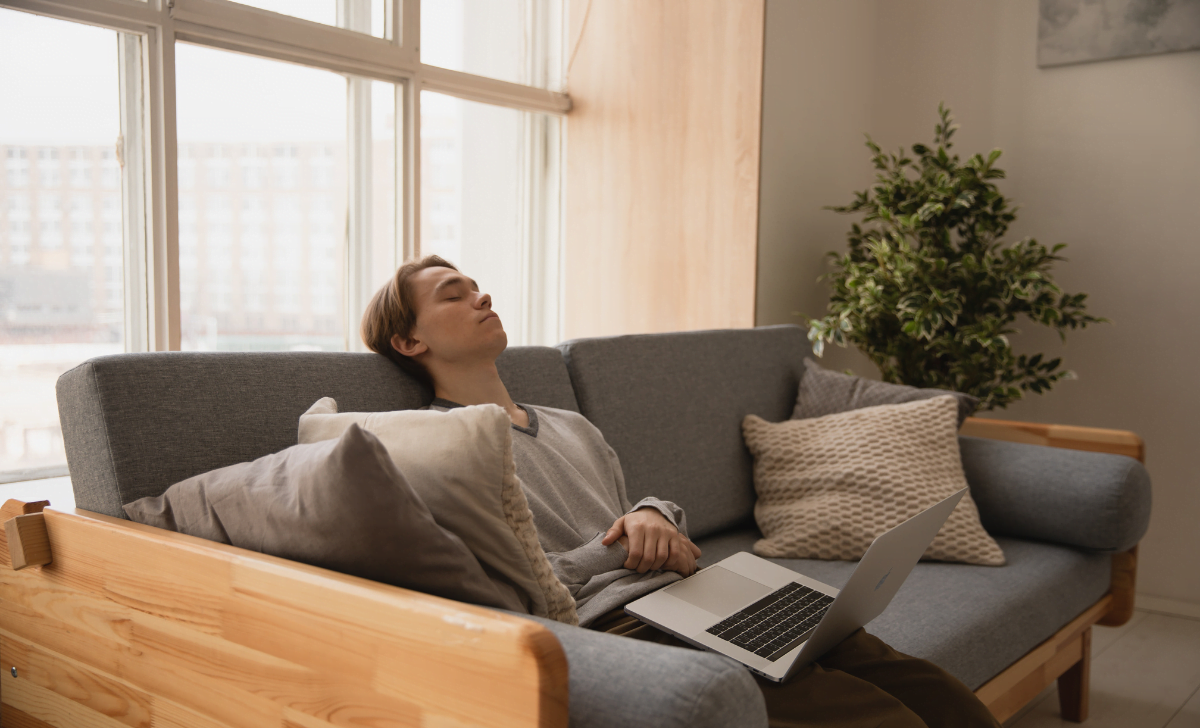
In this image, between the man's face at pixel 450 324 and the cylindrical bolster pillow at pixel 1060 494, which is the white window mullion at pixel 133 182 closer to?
the man's face at pixel 450 324

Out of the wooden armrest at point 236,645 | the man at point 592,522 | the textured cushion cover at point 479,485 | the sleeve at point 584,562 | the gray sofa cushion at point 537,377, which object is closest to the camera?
the wooden armrest at point 236,645

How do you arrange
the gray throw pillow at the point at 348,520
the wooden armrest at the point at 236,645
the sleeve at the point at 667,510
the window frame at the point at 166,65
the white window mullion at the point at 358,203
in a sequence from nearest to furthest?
the wooden armrest at the point at 236,645 → the gray throw pillow at the point at 348,520 → the sleeve at the point at 667,510 → the window frame at the point at 166,65 → the white window mullion at the point at 358,203

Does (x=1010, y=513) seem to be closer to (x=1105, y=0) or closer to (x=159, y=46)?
(x=1105, y=0)

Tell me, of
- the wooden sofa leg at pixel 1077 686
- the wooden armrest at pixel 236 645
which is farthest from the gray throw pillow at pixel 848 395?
the wooden armrest at pixel 236 645

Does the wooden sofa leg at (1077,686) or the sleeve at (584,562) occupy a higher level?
the sleeve at (584,562)

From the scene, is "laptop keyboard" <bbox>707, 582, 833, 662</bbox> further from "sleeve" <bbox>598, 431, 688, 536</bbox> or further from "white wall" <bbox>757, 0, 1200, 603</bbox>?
"white wall" <bbox>757, 0, 1200, 603</bbox>

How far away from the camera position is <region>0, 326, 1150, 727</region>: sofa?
813 millimetres

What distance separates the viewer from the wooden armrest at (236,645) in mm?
780

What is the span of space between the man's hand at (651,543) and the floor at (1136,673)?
1.21m

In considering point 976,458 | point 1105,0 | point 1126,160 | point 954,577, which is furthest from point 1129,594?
point 1105,0

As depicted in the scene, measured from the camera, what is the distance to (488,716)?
0.77 m

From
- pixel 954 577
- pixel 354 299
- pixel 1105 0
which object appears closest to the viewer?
pixel 954 577

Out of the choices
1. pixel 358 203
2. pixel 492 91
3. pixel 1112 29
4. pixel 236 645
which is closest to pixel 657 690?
pixel 236 645

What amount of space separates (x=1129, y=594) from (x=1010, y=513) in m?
0.36
